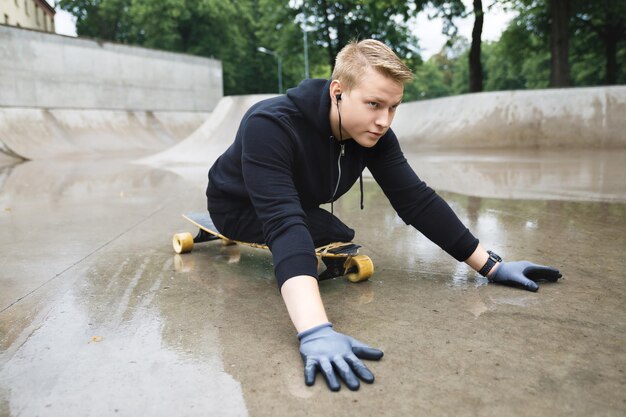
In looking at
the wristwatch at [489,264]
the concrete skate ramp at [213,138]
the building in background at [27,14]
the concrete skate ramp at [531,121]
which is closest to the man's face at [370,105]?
the wristwatch at [489,264]

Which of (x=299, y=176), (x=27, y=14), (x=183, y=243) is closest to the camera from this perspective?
(x=299, y=176)

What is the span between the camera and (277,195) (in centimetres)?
214

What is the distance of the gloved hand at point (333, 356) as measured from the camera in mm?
1620

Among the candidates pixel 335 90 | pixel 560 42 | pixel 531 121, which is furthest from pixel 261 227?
pixel 560 42

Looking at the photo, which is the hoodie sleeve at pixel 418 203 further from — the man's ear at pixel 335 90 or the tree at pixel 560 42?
the tree at pixel 560 42

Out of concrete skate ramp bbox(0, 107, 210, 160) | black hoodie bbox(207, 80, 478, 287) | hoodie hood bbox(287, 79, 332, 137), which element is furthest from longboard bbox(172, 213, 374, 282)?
concrete skate ramp bbox(0, 107, 210, 160)

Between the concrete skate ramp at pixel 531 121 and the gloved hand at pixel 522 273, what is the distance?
31.1ft

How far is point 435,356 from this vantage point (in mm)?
1800

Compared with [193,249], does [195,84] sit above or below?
above

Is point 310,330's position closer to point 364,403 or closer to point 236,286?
point 364,403

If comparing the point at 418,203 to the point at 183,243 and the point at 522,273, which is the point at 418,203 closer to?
the point at 522,273

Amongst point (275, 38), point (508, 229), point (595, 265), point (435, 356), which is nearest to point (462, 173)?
point (508, 229)

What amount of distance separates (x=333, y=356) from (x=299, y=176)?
1047 millimetres

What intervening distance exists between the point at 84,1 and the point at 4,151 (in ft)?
93.0
